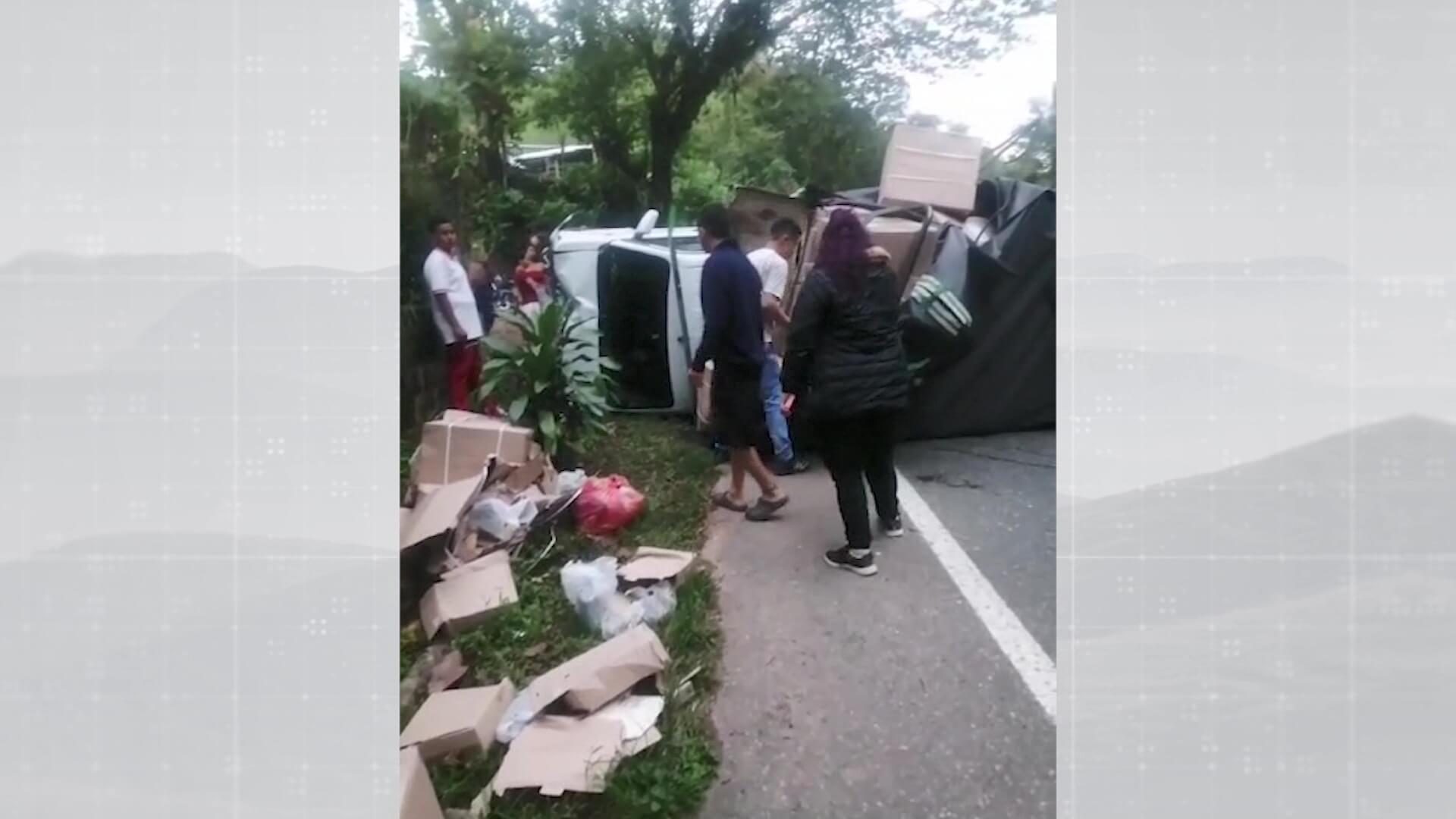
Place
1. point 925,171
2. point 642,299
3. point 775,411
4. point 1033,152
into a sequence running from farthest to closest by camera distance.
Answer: point 642,299 < point 775,411 < point 925,171 < point 1033,152

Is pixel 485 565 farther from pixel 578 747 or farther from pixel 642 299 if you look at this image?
pixel 642 299

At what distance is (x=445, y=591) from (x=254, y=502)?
29.0 inches

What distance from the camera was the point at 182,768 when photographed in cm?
205

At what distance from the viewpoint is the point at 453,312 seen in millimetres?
2773

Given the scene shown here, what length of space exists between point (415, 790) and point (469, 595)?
0.59m

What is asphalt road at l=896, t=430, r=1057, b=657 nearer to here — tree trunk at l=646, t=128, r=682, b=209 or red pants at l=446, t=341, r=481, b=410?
tree trunk at l=646, t=128, r=682, b=209

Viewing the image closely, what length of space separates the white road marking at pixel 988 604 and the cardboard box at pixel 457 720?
1.03m

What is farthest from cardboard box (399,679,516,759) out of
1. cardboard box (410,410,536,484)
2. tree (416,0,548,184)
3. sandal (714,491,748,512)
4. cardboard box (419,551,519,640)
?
tree (416,0,548,184)

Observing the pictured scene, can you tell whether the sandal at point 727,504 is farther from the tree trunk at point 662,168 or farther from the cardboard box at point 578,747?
the tree trunk at point 662,168

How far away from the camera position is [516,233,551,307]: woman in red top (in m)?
2.94

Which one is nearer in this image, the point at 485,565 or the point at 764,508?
the point at 485,565

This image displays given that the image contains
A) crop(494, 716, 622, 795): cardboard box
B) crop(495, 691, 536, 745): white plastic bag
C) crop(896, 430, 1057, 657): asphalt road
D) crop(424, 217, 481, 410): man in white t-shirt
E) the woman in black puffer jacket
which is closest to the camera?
crop(494, 716, 622, 795): cardboard box

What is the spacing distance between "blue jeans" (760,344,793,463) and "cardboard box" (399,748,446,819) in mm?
1127

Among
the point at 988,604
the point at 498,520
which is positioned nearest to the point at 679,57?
the point at 498,520
